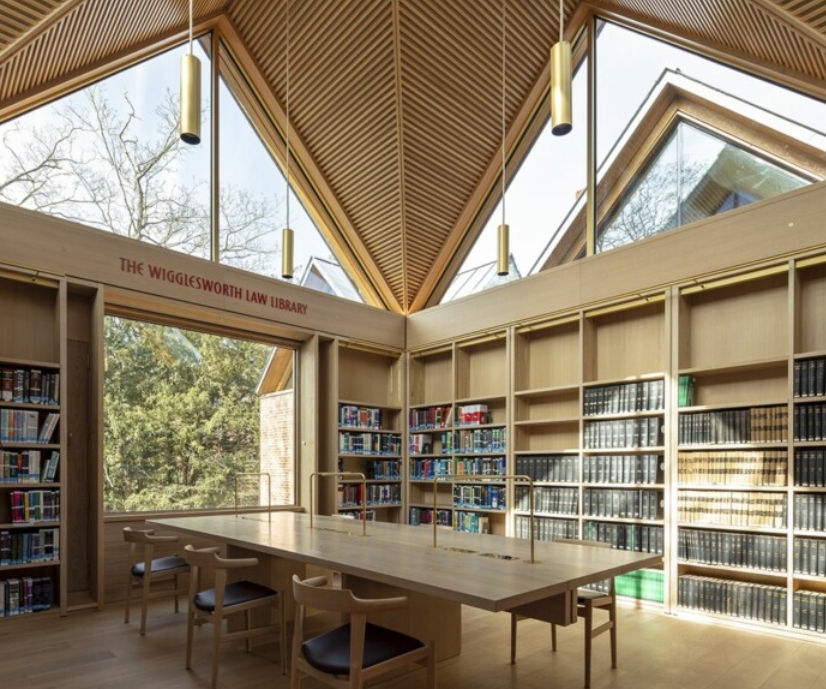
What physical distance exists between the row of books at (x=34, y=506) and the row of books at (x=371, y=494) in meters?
3.14

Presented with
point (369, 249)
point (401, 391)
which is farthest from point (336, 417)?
point (369, 249)

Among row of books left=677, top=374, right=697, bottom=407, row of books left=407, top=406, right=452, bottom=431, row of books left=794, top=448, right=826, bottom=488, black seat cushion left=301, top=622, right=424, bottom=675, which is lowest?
black seat cushion left=301, top=622, right=424, bottom=675

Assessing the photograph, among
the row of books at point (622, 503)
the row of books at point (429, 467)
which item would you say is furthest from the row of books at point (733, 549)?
the row of books at point (429, 467)

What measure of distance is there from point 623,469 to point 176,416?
458cm

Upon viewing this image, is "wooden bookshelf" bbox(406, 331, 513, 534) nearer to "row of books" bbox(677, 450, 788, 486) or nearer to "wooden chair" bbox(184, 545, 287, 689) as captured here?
"row of books" bbox(677, 450, 788, 486)

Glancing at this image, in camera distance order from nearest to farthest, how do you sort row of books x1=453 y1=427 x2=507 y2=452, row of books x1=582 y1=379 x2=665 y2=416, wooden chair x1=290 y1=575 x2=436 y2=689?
wooden chair x1=290 y1=575 x2=436 y2=689
row of books x1=582 y1=379 x2=665 y2=416
row of books x1=453 y1=427 x2=507 y2=452

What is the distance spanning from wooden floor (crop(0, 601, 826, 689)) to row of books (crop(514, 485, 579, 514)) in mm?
1376

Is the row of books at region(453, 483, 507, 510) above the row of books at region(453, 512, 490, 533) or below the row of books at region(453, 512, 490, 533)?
above

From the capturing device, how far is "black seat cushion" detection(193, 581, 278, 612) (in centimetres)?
371

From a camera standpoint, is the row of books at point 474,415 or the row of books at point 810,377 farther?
the row of books at point 474,415

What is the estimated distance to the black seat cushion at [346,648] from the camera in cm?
265

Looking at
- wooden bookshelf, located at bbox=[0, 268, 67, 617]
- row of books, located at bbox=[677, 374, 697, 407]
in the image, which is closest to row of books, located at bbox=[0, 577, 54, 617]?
wooden bookshelf, located at bbox=[0, 268, 67, 617]

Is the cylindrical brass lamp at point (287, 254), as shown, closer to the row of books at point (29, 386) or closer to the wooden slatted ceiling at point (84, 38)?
the row of books at point (29, 386)

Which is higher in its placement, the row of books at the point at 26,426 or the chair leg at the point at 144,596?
the row of books at the point at 26,426
